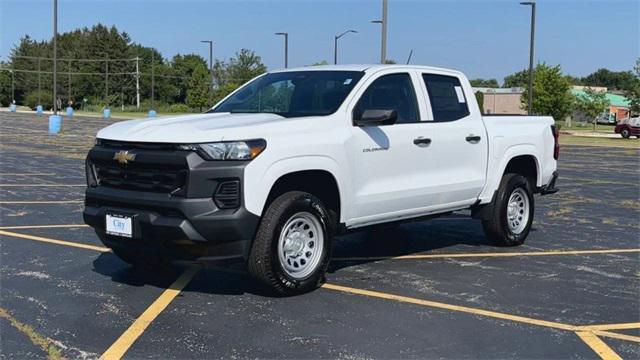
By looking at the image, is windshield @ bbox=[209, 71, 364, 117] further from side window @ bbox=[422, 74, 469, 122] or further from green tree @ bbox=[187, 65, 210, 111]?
green tree @ bbox=[187, 65, 210, 111]

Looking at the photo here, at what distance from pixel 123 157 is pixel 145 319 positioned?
1260 mm

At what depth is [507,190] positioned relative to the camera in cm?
776

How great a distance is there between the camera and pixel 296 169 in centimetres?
541

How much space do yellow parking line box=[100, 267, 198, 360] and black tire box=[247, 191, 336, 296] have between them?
0.75 m

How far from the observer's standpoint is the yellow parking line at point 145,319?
14.0 ft

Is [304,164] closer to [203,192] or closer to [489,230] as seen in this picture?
Answer: [203,192]

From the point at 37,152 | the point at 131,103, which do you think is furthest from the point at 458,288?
the point at 131,103

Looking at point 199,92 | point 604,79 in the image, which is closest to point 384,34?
point 199,92

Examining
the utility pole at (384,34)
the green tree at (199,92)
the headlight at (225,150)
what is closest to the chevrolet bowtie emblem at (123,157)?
the headlight at (225,150)

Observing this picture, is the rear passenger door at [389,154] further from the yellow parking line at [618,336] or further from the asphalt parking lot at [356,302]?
the yellow parking line at [618,336]

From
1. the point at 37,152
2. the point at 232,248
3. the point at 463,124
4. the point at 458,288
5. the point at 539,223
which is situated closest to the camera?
the point at 232,248

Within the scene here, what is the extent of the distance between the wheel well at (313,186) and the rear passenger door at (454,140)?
131 centimetres

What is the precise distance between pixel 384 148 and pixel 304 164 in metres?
1.02

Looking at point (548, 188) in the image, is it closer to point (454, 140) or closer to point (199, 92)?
point (454, 140)
